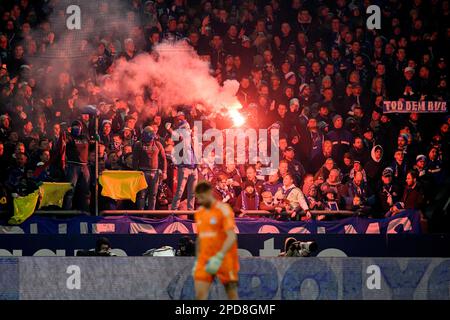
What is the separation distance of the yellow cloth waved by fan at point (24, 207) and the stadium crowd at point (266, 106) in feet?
0.41

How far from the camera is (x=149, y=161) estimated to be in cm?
1335

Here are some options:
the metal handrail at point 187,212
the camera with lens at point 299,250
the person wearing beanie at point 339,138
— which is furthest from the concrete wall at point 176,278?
the person wearing beanie at point 339,138

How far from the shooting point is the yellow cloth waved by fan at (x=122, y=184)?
13.2m

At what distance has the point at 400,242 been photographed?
12.4 m

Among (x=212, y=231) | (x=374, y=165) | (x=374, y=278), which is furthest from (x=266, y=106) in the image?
(x=212, y=231)

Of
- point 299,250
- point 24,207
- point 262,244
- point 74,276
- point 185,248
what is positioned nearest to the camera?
point 74,276

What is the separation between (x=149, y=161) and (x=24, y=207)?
6.93 feet

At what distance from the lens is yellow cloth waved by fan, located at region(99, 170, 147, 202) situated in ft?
43.4

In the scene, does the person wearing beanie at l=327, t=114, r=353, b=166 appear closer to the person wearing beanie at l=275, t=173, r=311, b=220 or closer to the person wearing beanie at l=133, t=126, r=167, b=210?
the person wearing beanie at l=275, t=173, r=311, b=220

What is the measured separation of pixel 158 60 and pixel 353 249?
4820 mm

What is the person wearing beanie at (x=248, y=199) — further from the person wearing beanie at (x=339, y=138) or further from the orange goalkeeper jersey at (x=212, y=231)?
the orange goalkeeper jersey at (x=212, y=231)

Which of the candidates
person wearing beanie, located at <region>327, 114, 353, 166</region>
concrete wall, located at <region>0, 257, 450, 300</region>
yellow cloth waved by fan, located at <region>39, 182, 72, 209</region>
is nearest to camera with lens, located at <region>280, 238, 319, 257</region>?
concrete wall, located at <region>0, 257, 450, 300</region>

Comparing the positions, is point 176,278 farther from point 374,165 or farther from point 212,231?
point 374,165
